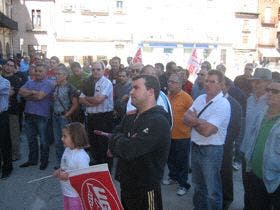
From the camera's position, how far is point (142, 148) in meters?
3.10

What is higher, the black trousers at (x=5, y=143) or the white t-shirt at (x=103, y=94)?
the white t-shirt at (x=103, y=94)

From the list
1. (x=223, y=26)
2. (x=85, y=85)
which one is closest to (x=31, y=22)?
(x=223, y=26)

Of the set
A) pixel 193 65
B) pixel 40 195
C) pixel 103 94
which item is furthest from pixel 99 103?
pixel 193 65

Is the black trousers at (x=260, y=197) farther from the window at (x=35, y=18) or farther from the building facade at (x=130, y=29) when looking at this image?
the window at (x=35, y=18)

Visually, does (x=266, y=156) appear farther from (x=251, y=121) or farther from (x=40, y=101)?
(x=40, y=101)

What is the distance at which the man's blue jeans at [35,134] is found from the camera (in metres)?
7.03

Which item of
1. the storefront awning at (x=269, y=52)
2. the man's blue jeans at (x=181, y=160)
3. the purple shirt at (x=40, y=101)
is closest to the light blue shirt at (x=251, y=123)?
the man's blue jeans at (x=181, y=160)

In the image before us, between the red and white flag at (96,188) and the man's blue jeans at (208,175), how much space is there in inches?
63.5

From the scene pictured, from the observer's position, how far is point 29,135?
285 inches

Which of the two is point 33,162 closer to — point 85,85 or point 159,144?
point 85,85

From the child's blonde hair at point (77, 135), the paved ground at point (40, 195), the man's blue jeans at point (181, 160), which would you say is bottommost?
the paved ground at point (40, 195)

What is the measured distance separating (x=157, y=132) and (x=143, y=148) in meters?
0.17

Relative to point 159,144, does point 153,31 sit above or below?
above

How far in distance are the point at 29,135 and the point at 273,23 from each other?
54843 mm
